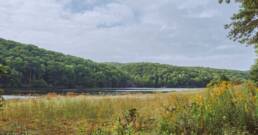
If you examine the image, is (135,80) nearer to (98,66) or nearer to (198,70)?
(98,66)

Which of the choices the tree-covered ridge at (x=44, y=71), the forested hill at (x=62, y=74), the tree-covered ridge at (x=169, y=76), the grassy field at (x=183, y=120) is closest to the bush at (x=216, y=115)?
the grassy field at (x=183, y=120)

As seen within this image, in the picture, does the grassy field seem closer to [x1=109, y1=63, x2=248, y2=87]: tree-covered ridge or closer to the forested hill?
the forested hill

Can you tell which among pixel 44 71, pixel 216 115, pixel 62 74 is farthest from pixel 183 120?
pixel 62 74

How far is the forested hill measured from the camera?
287 feet

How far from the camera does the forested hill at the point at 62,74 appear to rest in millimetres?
87438

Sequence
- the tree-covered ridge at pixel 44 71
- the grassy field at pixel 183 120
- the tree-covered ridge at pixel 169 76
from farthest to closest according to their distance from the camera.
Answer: the tree-covered ridge at pixel 169 76 < the tree-covered ridge at pixel 44 71 < the grassy field at pixel 183 120

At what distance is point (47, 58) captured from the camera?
334 ft

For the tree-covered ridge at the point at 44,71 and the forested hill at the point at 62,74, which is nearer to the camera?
the tree-covered ridge at the point at 44,71

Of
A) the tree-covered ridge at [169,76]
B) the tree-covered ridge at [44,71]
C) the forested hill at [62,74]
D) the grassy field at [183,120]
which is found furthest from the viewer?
the tree-covered ridge at [169,76]

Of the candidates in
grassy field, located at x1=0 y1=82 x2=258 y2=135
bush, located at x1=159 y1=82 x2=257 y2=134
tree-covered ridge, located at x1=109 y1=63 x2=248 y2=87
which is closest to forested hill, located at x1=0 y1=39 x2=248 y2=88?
tree-covered ridge, located at x1=109 y1=63 x2=248 y2=87

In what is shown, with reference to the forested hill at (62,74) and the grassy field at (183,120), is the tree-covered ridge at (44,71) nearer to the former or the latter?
the forested hill at (62,74)

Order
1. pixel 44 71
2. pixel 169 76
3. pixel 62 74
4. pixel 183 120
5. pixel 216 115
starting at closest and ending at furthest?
1. pixel 183 120
2. pixel 216 115
3. pixel 44 71
4. pixel 62 74
5. pixel 169 76

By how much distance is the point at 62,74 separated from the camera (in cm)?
9562

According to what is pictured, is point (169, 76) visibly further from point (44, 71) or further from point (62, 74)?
point (44, 71)
